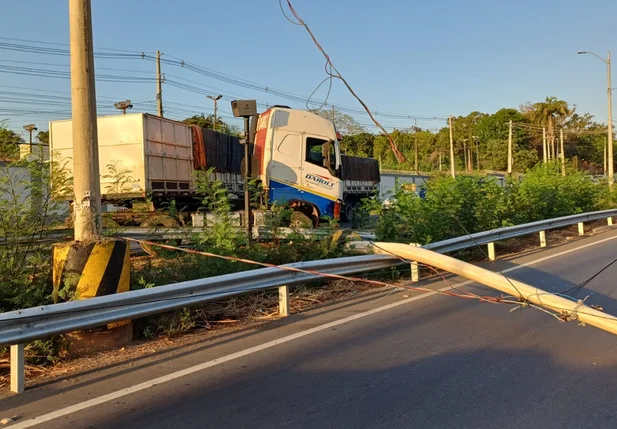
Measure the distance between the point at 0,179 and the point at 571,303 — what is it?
579cm

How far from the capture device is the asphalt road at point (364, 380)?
→ 3635 mm

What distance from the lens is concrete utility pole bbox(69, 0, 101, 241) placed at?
18.1ft

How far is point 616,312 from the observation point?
20.6ft

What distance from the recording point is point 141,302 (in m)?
4.89

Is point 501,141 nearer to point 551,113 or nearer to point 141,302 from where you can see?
point 551,113

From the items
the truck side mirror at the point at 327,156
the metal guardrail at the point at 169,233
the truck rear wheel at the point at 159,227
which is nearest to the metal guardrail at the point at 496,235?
the metal guardrail at the point at 169,233

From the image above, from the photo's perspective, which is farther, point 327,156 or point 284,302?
point 327,156

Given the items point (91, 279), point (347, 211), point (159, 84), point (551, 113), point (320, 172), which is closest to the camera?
point (91, 279)

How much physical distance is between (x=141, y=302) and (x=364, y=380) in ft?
7.09

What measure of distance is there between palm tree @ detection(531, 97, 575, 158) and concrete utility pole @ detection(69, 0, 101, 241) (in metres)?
74.2

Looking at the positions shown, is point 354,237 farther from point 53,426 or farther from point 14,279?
point 53,426

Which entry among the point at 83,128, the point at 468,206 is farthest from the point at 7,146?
the point at 468,206

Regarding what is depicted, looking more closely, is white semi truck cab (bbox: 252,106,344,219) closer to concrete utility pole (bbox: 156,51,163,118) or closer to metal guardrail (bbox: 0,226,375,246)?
metal guardrail (bbox: 0,226,375,246)

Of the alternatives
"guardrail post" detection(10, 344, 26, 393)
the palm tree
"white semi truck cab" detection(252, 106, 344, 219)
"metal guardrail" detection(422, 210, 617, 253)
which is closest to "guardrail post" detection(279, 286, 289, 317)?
"metal guardrail" detection(422, 210, 617, 253)
